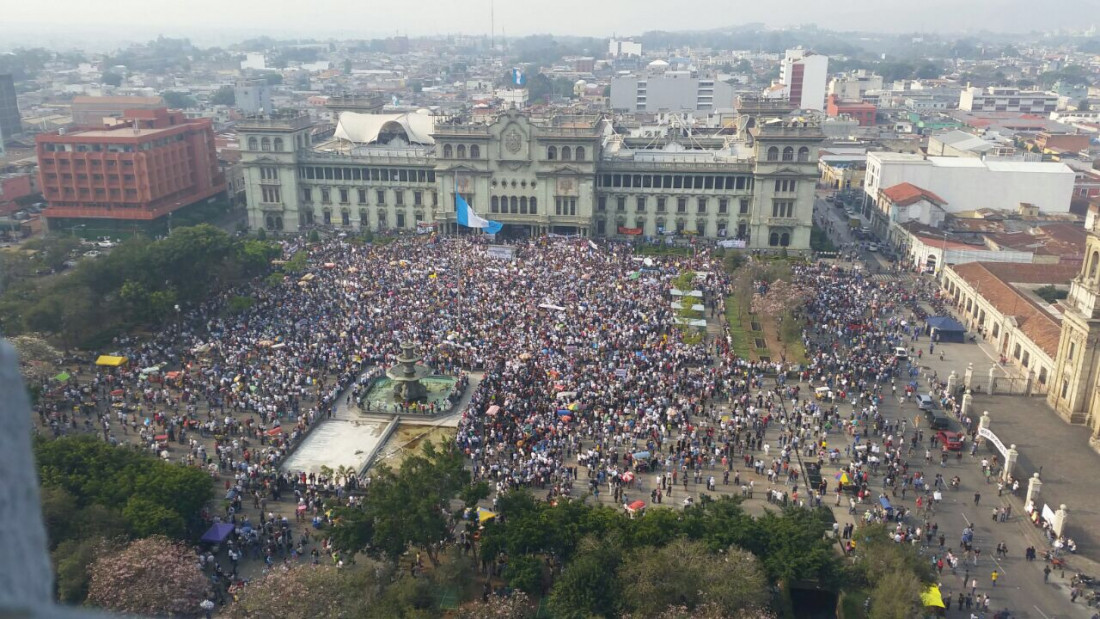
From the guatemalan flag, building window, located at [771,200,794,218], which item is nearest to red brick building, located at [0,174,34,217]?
the guatemalan flag

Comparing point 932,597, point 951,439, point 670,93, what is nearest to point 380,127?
point 951,439

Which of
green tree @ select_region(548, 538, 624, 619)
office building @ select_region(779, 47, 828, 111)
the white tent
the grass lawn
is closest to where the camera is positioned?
green tree @ select_region(548, 538, 624, 619)

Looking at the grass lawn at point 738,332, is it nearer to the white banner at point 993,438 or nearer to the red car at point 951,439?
the red car at point 951,439

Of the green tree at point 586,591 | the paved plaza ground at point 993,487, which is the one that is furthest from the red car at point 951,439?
the green tree at point 586,591

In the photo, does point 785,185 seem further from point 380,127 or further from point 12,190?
point 12,190

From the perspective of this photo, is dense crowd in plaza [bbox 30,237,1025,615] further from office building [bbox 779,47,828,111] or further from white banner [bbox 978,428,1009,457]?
Answer: office building [bbox 779,47,828,111]

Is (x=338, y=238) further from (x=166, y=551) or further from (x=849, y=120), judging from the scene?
(x=849, y=120)
